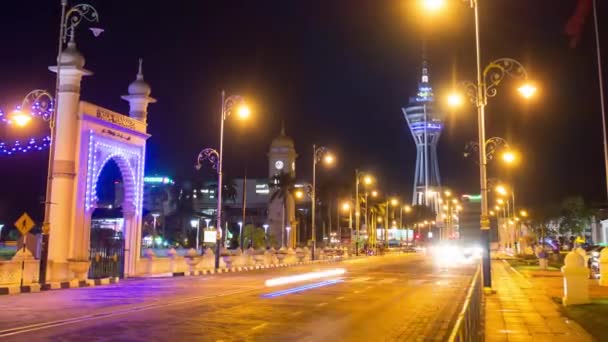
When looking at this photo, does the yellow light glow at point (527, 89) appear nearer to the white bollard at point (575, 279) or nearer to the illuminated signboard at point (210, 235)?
the white bollard at point (575, 279)

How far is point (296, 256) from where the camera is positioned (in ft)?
201

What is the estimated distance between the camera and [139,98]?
35.9 metres

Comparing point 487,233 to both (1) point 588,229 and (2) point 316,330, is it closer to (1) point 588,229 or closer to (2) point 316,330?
(2) point 316,330

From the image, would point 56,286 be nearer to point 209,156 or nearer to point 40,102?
point 40,102

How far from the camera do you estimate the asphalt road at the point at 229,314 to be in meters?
12.6

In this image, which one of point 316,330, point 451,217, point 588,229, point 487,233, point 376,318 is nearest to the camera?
point 316,330

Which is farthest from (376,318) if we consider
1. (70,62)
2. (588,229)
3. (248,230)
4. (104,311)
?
(588,229)

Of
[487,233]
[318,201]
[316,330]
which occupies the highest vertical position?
[318,201]

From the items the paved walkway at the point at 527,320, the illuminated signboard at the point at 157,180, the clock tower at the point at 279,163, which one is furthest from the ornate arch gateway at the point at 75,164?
the illuminated signboard at the point at 157,180

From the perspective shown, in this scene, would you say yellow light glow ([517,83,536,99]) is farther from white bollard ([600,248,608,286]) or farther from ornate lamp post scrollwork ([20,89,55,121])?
ornate lamp post scrollwork ([20,89,55,121])

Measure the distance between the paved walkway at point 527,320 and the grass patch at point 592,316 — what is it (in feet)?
0.58

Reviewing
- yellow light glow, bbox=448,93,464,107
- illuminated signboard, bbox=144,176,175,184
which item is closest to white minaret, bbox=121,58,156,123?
yellow light glow, bbox=448,93,464,107

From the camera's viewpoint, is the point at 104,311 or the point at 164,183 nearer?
the point at 104,311

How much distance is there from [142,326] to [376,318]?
223 inches
